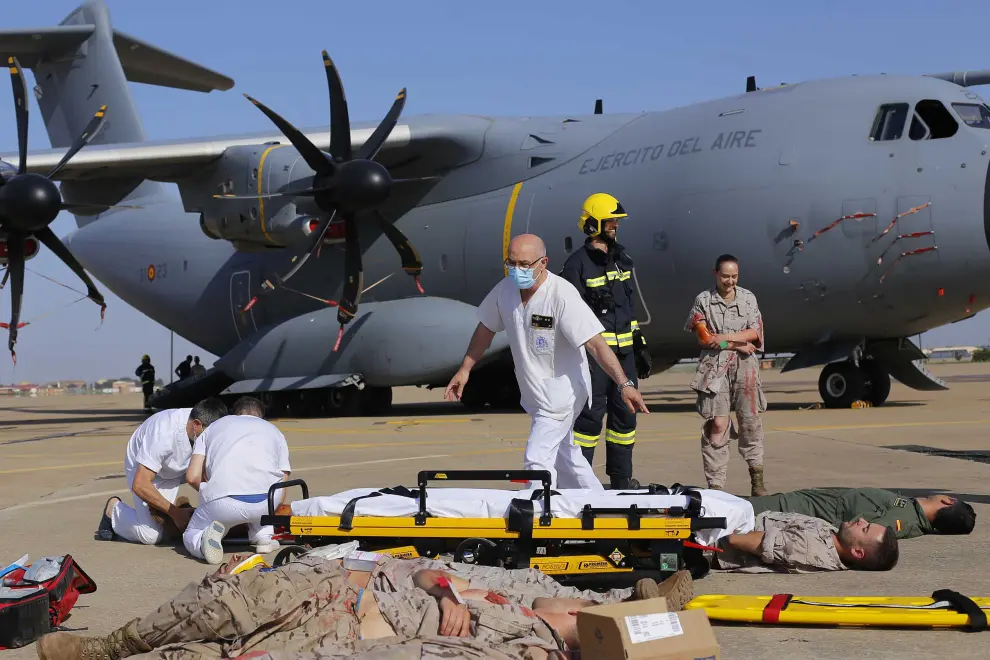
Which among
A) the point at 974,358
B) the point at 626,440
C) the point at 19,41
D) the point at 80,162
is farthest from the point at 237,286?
the point at 974,358

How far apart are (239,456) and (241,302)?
1544 centimetres

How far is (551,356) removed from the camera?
249 inches

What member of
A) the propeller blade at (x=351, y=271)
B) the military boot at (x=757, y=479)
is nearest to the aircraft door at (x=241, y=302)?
the propeller blade at (x=351, y=271)

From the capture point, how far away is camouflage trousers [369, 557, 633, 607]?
4059mm

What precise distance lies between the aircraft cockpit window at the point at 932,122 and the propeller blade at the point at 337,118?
7.88 m

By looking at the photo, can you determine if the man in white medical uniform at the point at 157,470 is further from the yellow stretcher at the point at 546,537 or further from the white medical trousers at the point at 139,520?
the yellow stretcher at the point at 546,537

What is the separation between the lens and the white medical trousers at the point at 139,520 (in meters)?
6.60

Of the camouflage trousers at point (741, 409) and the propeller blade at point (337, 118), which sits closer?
the camouflage trousers at point (741, 409)

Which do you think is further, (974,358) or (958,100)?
(974,358)

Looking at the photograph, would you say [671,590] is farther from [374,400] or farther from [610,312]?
[374,400]

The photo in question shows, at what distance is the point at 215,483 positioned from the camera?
6105 mm

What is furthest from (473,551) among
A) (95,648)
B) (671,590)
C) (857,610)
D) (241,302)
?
(241,302)

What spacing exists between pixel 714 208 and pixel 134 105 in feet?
48.4

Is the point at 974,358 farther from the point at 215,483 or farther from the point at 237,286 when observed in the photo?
the point at 215,483
